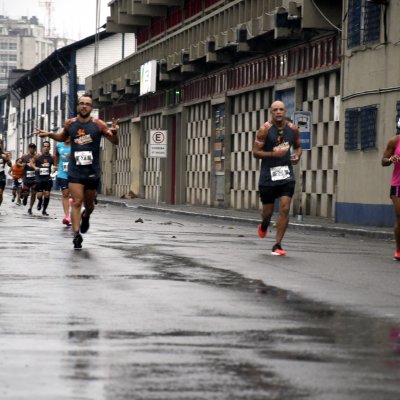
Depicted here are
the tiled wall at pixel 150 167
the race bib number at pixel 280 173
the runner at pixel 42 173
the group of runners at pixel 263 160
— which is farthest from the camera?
the tiled wall at pixel 150 167

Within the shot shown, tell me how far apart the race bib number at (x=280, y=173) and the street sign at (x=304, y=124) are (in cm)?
1318

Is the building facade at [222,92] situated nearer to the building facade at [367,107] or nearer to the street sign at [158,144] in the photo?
the street sign at [158,144]

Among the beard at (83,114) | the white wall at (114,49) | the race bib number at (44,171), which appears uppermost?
the white wall at (114,49)

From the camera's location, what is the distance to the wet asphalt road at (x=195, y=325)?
6.67 metres

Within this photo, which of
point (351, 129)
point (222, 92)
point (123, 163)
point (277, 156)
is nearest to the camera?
point (277, 156)

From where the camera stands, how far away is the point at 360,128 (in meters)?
30.2

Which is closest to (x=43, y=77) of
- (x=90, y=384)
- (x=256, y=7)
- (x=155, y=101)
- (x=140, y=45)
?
(x=140, y=45)

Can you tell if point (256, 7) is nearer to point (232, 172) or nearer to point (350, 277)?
point (232, 172)

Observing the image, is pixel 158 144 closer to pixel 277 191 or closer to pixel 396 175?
pixel 277 191

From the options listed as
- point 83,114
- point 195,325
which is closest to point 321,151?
point 83,114

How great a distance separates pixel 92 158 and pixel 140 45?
44.9 meters

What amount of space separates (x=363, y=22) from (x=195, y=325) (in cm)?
2181

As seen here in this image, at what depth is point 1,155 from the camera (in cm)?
3281

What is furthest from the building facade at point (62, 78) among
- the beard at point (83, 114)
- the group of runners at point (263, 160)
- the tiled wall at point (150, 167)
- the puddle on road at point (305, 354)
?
the puddle on road at point (305, 354)
